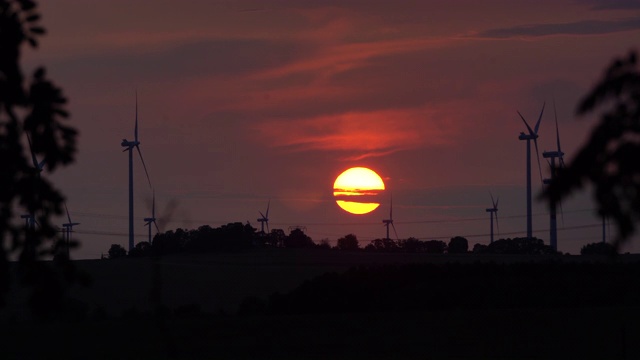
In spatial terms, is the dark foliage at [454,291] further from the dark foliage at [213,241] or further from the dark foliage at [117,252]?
the dark foliage at [117,252]

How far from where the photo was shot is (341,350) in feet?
172

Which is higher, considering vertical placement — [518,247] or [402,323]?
[518,247]

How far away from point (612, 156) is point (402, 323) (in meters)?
47.3

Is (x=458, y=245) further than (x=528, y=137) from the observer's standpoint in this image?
Yes

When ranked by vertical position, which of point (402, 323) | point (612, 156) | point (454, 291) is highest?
point (612, 156)

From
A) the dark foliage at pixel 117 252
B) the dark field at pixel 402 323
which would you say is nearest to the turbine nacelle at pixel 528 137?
the dark field at pixel 402 323

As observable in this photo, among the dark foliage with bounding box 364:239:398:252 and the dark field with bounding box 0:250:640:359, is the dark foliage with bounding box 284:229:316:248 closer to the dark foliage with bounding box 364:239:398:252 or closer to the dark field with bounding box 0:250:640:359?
the dark foliage with bounding box 364:239:398:252

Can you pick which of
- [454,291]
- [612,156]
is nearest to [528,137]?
[454,291]

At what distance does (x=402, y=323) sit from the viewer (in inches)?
2229

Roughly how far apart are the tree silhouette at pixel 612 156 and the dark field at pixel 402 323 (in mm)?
23554

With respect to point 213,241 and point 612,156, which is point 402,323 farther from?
point 213,241

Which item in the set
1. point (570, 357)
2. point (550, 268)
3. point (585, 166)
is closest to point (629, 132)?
point (585, 166)

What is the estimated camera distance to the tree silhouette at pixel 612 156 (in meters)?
10.1

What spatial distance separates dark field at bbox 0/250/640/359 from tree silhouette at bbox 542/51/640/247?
23554 millimetres
